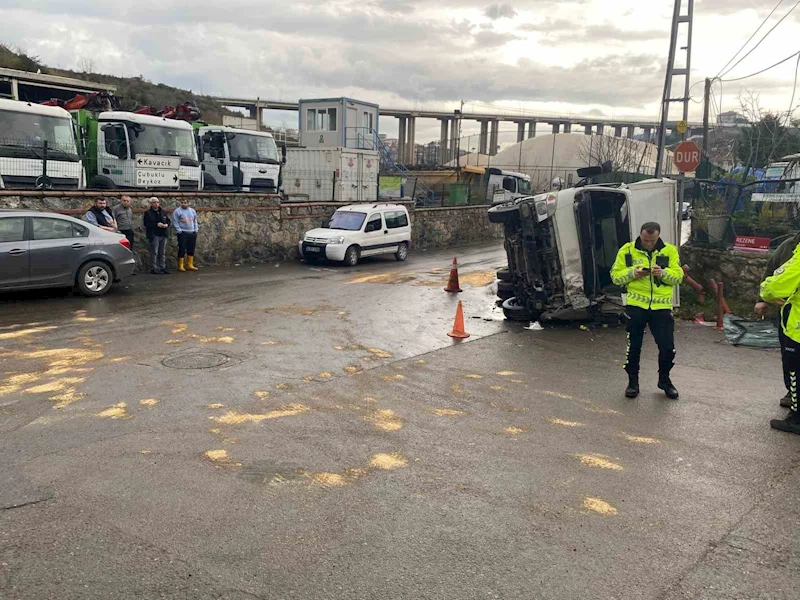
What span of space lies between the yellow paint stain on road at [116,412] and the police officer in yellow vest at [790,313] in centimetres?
592

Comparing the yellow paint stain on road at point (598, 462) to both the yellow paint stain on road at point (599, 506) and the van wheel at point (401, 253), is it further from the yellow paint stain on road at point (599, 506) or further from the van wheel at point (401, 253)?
the van wheel at point (401, 253)

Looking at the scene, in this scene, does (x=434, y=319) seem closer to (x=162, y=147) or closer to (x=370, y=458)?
(x=370, y=458)

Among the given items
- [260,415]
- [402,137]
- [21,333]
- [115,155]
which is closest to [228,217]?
[115,155]

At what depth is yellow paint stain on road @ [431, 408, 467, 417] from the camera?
6238 millimetres

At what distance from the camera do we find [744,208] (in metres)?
14.3

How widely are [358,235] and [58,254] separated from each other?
9271 millimetres

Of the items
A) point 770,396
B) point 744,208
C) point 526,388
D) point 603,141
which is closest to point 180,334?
point 526,388

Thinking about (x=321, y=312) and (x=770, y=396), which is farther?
(x=321, y=312)

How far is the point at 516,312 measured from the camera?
450 inches

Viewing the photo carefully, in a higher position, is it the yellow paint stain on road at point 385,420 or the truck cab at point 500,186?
the truck cab at point 500,186

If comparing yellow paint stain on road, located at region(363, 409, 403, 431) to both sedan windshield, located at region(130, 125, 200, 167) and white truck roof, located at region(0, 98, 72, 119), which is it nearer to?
white truck roof, located at region(0, 98, 72, 119)

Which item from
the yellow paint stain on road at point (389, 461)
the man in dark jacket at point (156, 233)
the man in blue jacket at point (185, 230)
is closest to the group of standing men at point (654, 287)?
the yellow paint stain on road at point (389, 461)

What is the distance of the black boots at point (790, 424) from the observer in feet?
19.2

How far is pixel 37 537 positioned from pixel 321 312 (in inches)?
312
